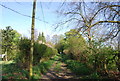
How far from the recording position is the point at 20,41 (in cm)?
569

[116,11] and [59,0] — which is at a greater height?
[59,0]

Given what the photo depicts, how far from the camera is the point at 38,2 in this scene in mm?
3922

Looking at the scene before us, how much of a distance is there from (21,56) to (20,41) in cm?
103

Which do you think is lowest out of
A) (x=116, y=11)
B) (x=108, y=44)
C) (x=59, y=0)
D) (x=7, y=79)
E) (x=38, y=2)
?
(x=7, y=79)

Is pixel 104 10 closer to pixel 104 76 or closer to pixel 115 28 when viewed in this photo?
pixel 115 28

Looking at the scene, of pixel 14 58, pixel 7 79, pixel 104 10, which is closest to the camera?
pixel 7 79

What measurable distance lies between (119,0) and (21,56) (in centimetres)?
615

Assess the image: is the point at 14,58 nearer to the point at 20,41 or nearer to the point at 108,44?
the point at 20,41

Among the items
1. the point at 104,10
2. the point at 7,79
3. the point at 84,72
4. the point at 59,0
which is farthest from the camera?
the point at 84,72

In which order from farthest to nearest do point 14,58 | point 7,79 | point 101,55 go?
point 14,58 → point 101,55 → point 7,79

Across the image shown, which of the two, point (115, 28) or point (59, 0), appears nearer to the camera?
point (59, 0)

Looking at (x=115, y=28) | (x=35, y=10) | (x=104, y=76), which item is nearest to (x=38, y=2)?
(x=35, y=10)

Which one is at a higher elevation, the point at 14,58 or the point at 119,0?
the point at 119,0

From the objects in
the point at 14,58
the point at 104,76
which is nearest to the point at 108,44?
the point at 104,76
